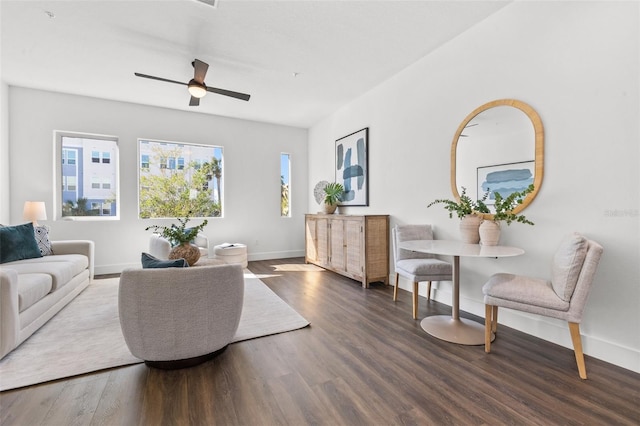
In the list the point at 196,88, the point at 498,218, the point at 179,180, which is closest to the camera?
the point at 498,218

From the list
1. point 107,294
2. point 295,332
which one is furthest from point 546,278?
point 107,294

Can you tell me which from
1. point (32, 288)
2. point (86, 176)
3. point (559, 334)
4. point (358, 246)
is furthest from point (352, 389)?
point (86, 176)

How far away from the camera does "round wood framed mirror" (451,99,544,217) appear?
2367 mm

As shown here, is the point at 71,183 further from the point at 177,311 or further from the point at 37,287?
the point at 177,311

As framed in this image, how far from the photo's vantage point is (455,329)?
2377 millimetres

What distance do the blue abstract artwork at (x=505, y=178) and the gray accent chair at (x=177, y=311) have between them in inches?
96.1

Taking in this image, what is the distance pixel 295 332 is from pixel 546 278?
2155 mm

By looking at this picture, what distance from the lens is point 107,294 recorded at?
342 cm

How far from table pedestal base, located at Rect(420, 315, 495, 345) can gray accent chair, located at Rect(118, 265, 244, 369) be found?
1.69 meters

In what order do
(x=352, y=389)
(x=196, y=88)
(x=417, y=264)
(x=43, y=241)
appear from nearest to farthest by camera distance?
(x=352, y=389) < (x=417, y=264) < (x=196, y=88) < (x=43, y=241)

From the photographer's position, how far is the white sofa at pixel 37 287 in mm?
1921

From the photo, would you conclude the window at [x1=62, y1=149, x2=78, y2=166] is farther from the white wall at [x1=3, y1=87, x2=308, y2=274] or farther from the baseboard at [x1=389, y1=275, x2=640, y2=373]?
the baseboard at [x1=389, y1=275, x2=640, y2=373]

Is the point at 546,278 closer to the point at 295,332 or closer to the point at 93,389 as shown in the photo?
the point at 295,332

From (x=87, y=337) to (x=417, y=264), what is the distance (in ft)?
9.90
